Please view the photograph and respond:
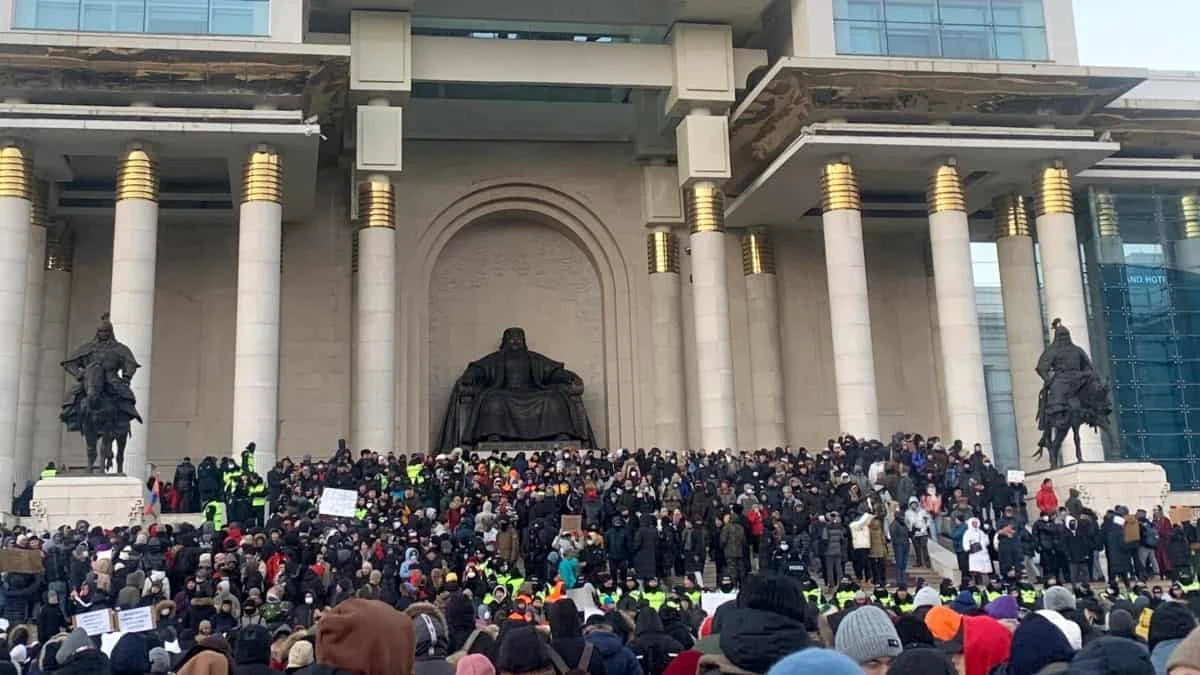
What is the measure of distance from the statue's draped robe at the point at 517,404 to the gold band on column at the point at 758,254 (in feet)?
18.1

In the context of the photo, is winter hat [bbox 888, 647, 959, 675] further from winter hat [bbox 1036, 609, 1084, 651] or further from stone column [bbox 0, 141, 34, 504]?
stone column [bbox 0, 141, 34, 504]

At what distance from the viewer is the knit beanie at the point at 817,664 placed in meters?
2.96

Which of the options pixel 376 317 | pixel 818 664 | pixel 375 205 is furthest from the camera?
pixel 375 205

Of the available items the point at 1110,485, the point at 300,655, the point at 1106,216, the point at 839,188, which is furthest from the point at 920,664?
the point at 1106,216

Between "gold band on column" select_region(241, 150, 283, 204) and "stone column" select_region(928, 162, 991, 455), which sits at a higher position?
"gold band on column" select_region(241, 150, 283, 204)

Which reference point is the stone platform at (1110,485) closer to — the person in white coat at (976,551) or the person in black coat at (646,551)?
the person in white coat at (976,551)

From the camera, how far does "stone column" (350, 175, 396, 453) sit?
27.3m

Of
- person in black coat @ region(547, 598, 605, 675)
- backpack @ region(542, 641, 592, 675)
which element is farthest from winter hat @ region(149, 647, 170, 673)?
backpack @ region(542, 641, 592, 675)

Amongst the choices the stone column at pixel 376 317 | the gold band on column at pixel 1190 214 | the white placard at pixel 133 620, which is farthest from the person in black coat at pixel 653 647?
the gold band on column at pixel 1190 214

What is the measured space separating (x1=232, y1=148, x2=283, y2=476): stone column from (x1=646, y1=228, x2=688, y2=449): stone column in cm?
1019

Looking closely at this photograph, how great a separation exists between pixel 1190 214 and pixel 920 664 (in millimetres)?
31758

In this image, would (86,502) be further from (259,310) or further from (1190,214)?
(1190,214)

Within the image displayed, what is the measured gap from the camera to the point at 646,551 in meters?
19.2

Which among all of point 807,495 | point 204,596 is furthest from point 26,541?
point 807,495
